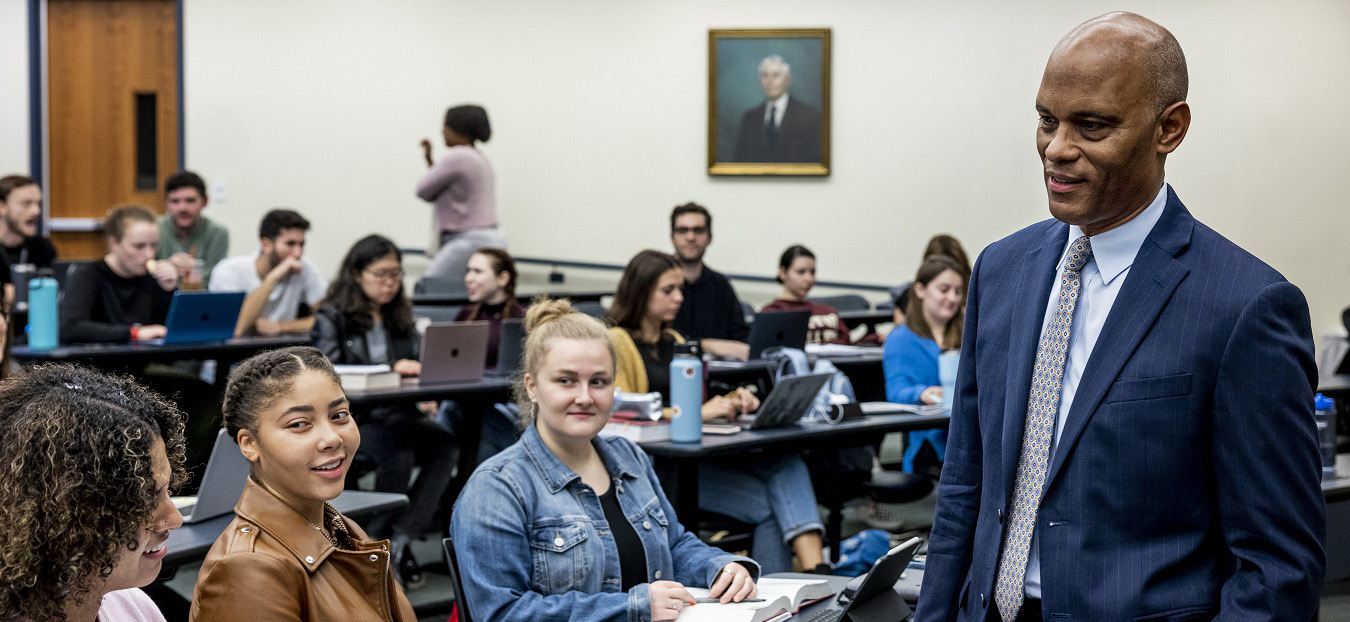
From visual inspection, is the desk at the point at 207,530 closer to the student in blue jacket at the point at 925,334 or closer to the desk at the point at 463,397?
the desk at the point at 463,397

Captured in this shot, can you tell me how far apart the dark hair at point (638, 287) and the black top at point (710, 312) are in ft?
4.59

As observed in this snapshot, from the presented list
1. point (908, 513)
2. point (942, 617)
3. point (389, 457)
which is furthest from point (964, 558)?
point (908, 513)

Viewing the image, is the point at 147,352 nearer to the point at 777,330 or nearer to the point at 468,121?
the point at 777,330

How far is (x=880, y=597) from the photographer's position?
2168 millimetres

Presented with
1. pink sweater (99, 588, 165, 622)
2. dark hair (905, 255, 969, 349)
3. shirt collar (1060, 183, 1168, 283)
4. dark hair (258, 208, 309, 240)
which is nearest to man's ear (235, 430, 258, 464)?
pink sweater (99, 588, 165, 622)

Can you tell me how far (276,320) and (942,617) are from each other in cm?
485

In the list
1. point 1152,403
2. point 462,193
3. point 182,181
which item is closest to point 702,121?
point 462,193

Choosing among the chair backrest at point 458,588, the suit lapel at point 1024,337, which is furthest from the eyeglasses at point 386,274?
the suit lapel at point 1024,337

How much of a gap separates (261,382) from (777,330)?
3.73m

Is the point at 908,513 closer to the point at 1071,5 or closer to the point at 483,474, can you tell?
the point at 483,474

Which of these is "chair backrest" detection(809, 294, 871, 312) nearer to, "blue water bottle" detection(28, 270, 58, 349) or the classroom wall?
"blue water bottle" detection(28, 270, 58, 349)

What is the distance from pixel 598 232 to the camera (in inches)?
363

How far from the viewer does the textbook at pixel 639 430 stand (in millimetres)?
3738

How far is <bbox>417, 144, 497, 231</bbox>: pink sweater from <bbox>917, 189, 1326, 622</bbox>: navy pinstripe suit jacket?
708 centimetres
